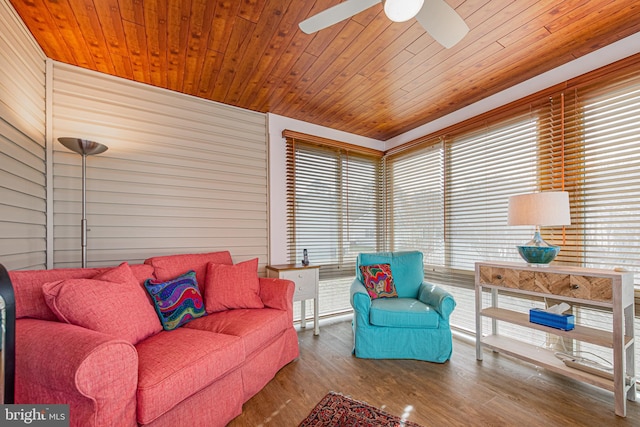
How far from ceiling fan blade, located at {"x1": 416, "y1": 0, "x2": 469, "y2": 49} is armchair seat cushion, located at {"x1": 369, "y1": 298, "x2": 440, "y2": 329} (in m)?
2.04

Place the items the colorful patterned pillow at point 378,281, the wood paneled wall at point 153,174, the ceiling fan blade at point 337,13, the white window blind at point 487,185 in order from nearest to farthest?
the ceiling fan blade at point 337,13, the wood paneled wall at point 153,174, the white window blind at point 487,185, the colorful patterned pillow at point 378,281

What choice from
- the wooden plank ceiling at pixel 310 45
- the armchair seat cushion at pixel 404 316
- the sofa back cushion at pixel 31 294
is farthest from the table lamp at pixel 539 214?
the sofa back cushion at pixel 31 294

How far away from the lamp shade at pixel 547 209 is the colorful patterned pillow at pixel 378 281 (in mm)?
1321

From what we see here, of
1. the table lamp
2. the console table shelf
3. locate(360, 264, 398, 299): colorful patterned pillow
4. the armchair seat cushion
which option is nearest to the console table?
the console table shelf

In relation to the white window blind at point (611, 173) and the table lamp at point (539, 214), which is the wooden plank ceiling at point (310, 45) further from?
the table lamp at point (539, 214)

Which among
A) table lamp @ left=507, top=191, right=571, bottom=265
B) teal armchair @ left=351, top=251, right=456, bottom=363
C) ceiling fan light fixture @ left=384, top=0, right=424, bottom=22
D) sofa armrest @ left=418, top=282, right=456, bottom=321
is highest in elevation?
ceiling fan light fixture @ left=384, top=0, right=424, bottom=22

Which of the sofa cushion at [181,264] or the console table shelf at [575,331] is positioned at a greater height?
the sofa cushion at [181,264]

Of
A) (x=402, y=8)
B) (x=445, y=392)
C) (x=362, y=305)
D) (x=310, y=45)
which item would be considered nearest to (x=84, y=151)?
(x=310, y=45)

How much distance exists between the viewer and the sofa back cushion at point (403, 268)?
3.00 meters

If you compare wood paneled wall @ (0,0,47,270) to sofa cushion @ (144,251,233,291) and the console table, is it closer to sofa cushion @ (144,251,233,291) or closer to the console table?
sofa cushion @ (144,251,233,291)

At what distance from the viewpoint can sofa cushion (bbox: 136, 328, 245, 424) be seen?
4.28 feet

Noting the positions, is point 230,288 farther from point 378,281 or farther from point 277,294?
point 378,281

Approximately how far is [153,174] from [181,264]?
3.24ft

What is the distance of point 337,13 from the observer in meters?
1.47
